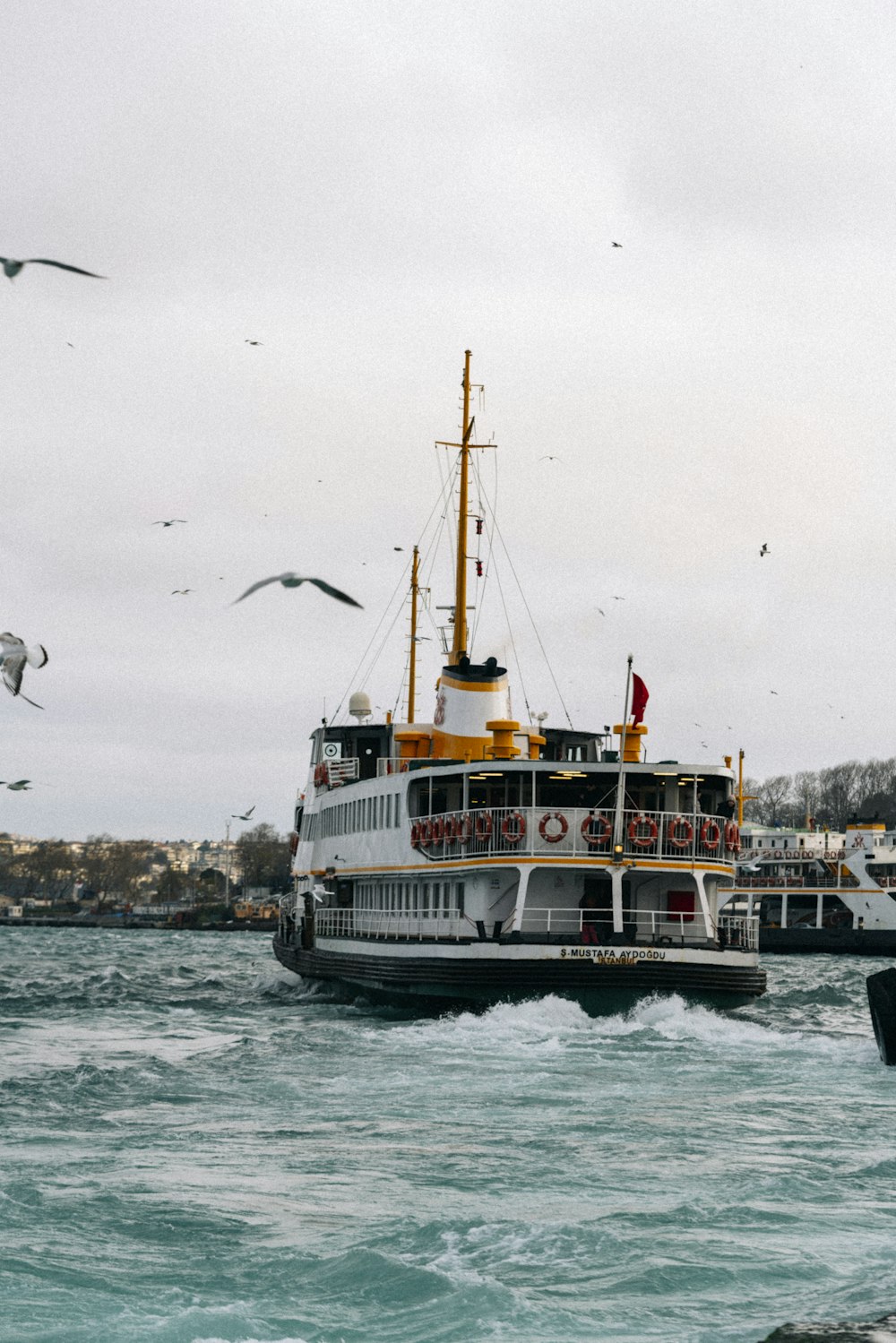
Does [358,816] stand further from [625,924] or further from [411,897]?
[625,924]

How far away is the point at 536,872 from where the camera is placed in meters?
35.2

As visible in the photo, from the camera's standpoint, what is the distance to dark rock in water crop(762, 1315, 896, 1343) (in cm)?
996

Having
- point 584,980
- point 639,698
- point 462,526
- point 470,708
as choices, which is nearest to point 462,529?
point 462,526

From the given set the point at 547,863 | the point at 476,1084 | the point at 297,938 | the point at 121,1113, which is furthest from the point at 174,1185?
the point at 297,938

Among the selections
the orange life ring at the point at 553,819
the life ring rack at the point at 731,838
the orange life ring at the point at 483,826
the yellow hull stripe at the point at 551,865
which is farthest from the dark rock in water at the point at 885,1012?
the orange life ring at the point at 483,826

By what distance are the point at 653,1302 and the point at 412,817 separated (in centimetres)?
2454

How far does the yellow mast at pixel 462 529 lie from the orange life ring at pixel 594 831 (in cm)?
1343

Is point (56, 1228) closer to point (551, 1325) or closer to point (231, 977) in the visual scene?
point (551, 1325)

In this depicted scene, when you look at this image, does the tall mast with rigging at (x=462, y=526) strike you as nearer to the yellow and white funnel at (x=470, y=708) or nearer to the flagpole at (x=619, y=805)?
the yellow and white funnel at (x=470, y=708)

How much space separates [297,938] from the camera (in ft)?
164

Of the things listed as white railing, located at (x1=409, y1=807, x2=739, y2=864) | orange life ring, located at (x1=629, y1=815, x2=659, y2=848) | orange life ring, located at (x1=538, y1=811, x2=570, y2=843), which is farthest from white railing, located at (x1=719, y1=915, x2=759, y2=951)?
orange life ring, located at (x1=538, y1=811, x2=570, y2=843)

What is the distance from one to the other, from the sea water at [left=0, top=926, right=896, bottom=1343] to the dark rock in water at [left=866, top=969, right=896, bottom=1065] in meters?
0.62

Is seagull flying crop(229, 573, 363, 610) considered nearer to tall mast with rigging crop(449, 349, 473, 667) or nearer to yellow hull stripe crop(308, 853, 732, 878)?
yellow hull stripe crop(308, 853, 732, 878)

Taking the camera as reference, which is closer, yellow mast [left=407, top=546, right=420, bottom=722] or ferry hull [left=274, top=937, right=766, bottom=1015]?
ferry hull [left=274, top=937, right=766, bottom=1015]
